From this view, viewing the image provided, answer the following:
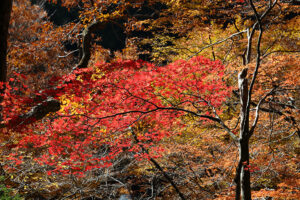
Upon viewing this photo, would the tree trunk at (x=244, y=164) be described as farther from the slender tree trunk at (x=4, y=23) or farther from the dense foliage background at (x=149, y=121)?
the slender tree trunk at (x=4, y=23)

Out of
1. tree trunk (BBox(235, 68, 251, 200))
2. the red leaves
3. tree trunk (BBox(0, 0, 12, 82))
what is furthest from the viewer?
the red leaves

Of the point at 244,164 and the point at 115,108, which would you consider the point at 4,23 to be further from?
the point at 115,108

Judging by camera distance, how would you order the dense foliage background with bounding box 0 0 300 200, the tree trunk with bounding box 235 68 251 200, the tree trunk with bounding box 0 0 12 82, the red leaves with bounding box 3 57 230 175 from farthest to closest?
the red leaves with bounding box 3 57 230 175, the dense foliage background with bounding box 0 0 300 200, the tree trunk with bounding box 235 68 251 200, the tree trunk with bounding box 0 0 12 82

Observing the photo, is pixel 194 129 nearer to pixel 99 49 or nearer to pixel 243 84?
pixel 243 84

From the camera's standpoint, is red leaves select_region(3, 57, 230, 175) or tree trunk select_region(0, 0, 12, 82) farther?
red leaves select_region(3, 57, 230, 175)

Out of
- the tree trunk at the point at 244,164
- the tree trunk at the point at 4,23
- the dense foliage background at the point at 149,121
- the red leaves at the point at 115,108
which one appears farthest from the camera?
the red leaves at the point at 115,108

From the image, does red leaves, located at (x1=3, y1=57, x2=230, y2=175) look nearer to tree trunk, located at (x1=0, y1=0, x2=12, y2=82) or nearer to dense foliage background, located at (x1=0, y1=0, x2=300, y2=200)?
dense foliage background, located at (x1=0, y1=0, x2=300, y2=200)

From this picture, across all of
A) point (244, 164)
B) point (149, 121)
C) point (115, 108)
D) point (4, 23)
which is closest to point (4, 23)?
point (4, 23)

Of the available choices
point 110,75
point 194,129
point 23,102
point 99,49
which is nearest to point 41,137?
point 23,102

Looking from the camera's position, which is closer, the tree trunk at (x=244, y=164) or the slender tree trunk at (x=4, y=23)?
the slender tree trunk at (x=4, y=23)

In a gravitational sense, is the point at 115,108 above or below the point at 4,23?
below

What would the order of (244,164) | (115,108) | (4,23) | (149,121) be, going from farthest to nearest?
1. (149,121)
2. (115,108)
3. (244,164)
4. (4,23)

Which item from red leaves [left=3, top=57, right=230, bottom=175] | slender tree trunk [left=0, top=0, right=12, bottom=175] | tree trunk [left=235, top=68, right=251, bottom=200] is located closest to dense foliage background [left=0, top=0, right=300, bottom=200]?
red leaves [left=3, top=57, right=230, bottom=175]

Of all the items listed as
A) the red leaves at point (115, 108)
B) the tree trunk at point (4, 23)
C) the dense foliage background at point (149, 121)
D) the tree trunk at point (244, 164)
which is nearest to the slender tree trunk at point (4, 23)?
the tree trunk at point (4, 23)
